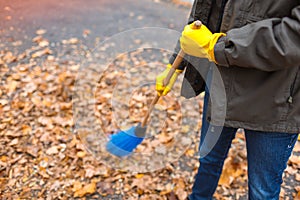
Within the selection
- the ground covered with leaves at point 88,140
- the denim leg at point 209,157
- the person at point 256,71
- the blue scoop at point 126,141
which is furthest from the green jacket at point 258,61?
the ground covered with leaves at point 88,140

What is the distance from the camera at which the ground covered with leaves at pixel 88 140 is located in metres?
2.24

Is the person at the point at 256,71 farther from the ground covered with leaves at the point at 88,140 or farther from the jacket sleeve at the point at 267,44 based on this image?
the ground covered with leaves at the point at 88,140

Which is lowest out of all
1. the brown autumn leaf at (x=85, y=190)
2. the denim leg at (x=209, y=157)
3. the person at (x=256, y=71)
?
the brown autumn leaf at (x=85, y=190)

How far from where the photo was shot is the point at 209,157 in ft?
5.86

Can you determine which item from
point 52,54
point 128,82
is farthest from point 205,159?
point 52,54

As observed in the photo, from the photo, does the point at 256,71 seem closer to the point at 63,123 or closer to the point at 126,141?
the point at 126,141

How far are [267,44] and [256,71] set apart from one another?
0.16 meters

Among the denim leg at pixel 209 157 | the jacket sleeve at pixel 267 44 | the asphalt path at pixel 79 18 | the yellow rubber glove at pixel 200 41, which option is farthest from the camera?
the asphalt path at pixel 79 18

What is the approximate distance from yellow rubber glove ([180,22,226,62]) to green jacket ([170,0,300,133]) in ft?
0.13

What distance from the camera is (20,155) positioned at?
2408mm

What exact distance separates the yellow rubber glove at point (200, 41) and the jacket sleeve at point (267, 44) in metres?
0.10

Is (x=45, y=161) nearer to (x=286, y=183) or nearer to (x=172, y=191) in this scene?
(x=172, y=191)

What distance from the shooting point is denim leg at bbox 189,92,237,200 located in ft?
5.36

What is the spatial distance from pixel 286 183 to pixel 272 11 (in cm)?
156
